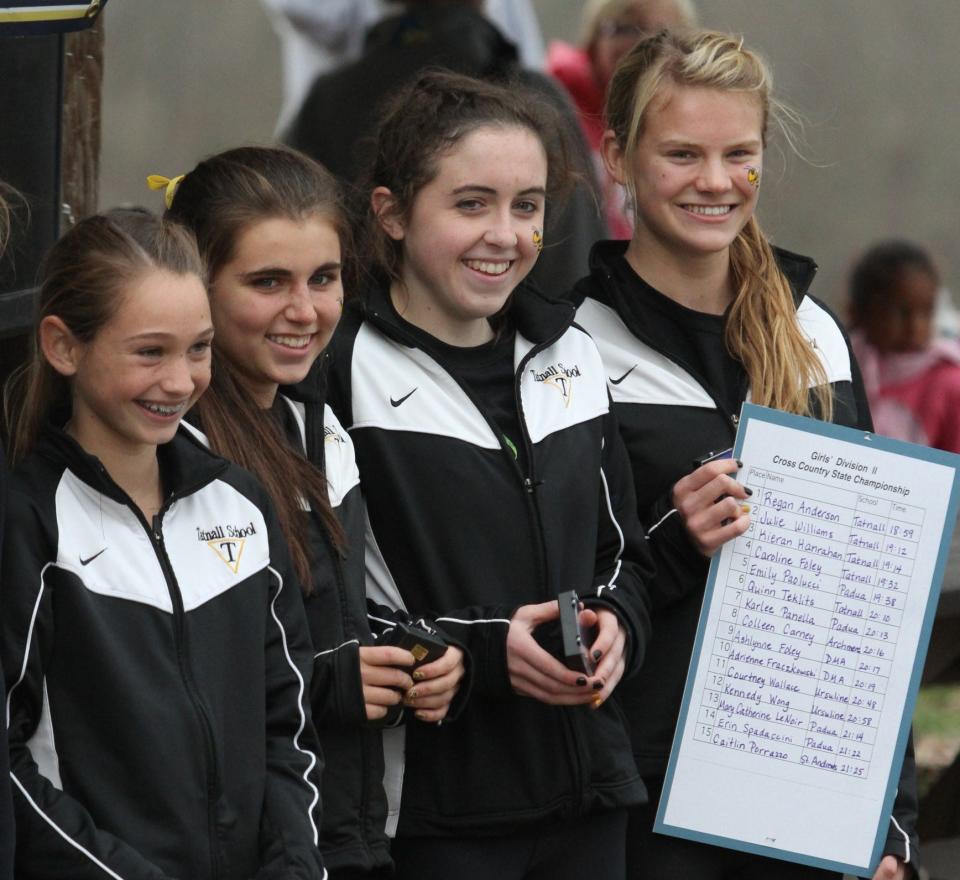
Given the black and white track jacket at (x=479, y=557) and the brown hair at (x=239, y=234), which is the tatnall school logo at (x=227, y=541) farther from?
the black and white track jacket at (x=479, y=557)

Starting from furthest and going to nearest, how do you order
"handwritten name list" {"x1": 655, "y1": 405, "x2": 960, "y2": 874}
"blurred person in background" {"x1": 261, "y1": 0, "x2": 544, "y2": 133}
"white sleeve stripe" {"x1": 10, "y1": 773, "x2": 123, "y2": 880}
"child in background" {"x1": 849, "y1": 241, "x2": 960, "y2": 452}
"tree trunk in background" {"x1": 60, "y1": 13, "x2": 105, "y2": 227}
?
"child in background" {"x1": 849, "y1": 241, "x2": 960, "y2": 452} < "blurred person in background" {"x1": 261, "y1": 0, "x2": 544, "y2": 133} < "tree trunk in background" {"x1": 60, "y1": 13, "x2": 105, "y2": 227} < "handwritten name list" {"x1": 655, "y1": 405, "x2": 960, "y2": 874} < "white sleeve stripe" {"x1": 10, "y1": 773, "x2": 123, "y2": 880}

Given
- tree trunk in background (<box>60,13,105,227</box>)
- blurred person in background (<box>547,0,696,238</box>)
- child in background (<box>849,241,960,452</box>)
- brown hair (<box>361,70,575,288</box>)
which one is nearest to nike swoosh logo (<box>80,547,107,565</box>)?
brown hair (<box>361,70,575,288</box>)

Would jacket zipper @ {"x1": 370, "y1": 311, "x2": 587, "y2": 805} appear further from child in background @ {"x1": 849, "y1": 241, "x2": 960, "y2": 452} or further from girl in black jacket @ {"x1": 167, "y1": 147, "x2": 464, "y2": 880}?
child in background @ {"x1": 849, "y1": 241, "x2": 960, "y2": 452}

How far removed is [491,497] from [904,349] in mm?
4351

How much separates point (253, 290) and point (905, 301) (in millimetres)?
4618

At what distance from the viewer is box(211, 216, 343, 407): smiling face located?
9.64ft

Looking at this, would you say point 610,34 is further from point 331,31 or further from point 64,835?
point 64,835

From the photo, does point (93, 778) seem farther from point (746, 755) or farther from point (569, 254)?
point (569, 254)

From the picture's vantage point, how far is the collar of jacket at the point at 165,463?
→ 8.43 ft

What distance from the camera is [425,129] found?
3.21 m

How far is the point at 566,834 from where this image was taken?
3.07 m

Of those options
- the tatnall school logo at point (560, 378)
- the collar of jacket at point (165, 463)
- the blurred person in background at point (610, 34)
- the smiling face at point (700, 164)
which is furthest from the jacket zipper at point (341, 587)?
the blurred person in background at point (610, 34)

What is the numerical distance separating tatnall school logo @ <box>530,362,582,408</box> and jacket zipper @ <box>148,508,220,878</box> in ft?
2.81

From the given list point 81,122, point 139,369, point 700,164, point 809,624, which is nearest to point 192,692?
point 139,369
